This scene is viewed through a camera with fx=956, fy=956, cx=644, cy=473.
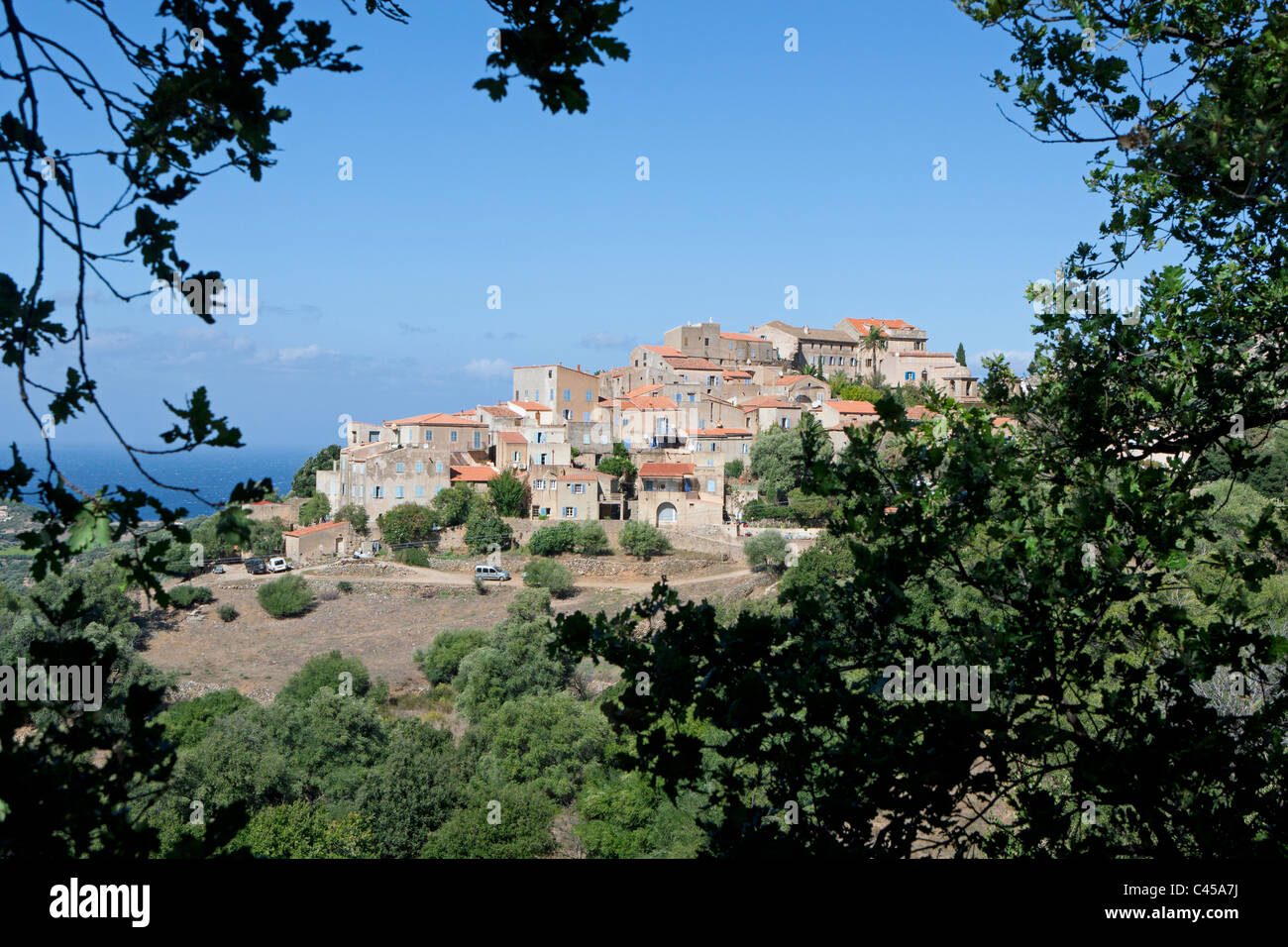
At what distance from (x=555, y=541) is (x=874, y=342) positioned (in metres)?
34.9

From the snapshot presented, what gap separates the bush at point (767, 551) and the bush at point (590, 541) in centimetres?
638

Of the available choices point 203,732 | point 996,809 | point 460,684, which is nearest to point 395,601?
point 460,684

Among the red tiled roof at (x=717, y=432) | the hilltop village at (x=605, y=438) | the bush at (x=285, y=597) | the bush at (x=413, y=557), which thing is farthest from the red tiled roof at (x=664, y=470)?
the bush at (x=285, y=597)

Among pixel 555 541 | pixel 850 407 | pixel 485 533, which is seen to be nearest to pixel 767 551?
pixel 555 541

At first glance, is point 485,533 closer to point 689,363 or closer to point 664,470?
point 664,470

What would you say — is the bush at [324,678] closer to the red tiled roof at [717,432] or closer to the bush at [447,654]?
the bush at [447,654]

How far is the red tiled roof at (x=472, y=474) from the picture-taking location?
143 feet

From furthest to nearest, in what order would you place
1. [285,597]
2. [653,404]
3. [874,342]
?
[874,342] → [653,404] → [285,597]

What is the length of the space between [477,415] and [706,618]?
46.1 metres

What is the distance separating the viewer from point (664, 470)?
43.8 m

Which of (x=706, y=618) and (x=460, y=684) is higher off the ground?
(x=706, y=618)
